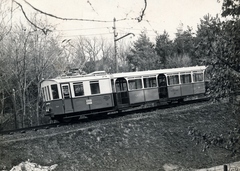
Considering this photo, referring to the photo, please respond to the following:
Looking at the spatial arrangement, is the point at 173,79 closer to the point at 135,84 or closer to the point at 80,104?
the point at 135,84

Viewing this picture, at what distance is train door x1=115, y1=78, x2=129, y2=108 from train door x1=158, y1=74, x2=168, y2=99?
299 cm

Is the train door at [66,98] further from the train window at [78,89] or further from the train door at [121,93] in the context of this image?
the train door at [121,93]

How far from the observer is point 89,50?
4575cm

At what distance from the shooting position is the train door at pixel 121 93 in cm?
1700

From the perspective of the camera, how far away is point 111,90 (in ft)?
54.3

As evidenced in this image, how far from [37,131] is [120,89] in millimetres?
5890

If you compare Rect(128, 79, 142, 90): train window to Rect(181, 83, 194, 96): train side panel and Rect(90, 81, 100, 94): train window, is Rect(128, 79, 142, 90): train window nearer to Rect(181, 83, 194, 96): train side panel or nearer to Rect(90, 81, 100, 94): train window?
Rect(90, 81, 100, 94): train window

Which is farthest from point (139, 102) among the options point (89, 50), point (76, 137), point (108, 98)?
point (89, 50)

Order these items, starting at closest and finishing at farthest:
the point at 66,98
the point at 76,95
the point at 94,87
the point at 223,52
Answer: the point at 223,52 < the point at 66,98 < the point at 76,95 < the point at 94,87

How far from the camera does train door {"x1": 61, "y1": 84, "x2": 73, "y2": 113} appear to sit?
49.0 feet

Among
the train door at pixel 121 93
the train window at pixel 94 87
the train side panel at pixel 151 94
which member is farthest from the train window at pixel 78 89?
the train side panel at pixel 151 94

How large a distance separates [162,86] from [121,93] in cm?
362

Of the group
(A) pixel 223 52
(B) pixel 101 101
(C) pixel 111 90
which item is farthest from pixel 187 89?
(A) pixel 223 52

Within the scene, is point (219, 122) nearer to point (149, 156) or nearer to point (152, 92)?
point (152, 92)
